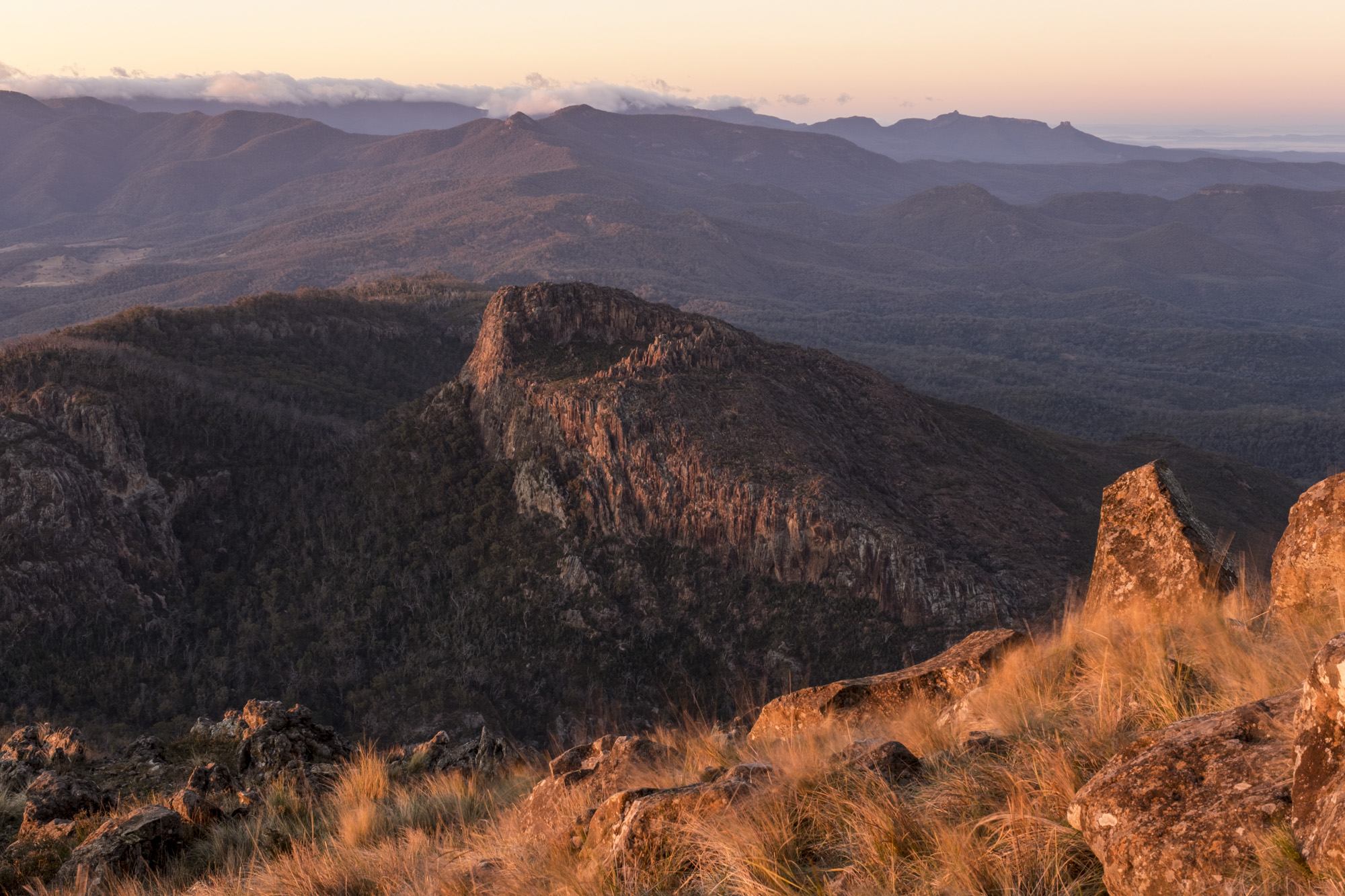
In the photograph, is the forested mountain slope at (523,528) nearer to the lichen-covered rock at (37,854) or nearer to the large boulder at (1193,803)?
the lichen-covered rock at (37,854)

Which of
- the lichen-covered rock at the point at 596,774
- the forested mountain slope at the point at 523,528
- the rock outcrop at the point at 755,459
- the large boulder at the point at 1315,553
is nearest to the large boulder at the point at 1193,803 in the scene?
the large boulder at the point at 1315,553

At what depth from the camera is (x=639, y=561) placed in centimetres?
4553

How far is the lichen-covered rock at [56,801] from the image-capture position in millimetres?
10117

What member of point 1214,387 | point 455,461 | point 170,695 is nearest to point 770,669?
point 455,461

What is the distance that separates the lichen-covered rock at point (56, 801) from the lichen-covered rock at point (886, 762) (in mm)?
10042

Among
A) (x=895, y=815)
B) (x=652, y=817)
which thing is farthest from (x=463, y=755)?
(x=895, y=815)

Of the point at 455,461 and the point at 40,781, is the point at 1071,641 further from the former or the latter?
the point at 455,461

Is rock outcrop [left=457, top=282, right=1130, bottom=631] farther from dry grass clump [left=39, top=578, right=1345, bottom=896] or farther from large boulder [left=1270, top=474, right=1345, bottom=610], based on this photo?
dry grass clump [left=39, top=578, right=1345, bottom=896]

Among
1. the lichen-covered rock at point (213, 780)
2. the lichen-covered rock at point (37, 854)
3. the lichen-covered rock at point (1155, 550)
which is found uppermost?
A: the lichen-covered rock at point (1155, 550)

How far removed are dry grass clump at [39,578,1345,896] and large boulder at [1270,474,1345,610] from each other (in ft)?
1.46

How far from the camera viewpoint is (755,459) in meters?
45.1

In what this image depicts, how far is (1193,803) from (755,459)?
133ft

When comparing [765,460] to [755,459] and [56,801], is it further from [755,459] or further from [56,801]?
[56,801]

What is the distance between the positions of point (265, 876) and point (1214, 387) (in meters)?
212
